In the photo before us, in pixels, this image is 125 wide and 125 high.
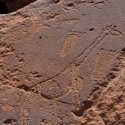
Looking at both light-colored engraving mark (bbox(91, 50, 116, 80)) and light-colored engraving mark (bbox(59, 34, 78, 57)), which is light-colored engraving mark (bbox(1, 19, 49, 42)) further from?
light-colored engraving mark (bbox(91, 50, 116, 80))

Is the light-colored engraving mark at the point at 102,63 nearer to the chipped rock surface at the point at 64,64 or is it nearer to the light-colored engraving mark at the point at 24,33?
the chipped rock surface at the point at 64,64

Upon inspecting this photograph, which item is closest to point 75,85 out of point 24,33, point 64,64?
point 64,64

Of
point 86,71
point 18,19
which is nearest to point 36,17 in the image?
point 18,19

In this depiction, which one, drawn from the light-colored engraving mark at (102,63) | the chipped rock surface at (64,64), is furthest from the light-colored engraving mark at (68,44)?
the light-colored engraving mark at (102,63)

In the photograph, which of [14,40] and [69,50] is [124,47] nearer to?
[69,50]

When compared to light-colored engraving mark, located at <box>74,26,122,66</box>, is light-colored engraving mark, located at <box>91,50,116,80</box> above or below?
below

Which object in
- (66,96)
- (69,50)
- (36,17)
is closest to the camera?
(66,96)

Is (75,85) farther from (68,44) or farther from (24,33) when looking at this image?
(24,33)

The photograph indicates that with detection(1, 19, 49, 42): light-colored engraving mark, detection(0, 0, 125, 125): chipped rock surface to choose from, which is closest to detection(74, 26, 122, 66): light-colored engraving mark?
detection(0, 0, 125, 125): chipped rock surface
